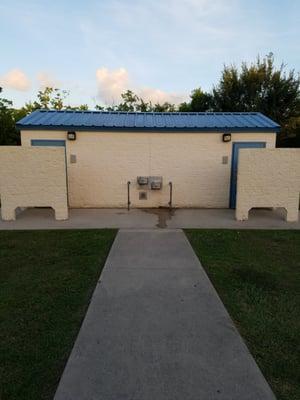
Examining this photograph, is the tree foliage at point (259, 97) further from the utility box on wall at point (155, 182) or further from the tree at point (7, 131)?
the utility box on wall at point (155, 182)

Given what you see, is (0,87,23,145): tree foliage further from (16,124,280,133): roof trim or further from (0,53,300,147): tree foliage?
(16,124,280,133): roof trim

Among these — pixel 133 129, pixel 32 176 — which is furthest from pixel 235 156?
pixel 32 176

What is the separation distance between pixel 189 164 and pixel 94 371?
25.3 ft

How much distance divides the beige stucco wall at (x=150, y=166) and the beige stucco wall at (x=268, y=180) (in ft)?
6.21

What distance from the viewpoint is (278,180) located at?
7.68m

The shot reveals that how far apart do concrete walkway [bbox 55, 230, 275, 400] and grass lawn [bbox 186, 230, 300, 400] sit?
0.14m

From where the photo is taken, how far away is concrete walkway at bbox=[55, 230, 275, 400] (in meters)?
2.20

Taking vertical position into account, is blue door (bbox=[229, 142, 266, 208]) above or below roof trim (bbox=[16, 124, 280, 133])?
below

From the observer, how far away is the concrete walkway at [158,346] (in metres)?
2.20

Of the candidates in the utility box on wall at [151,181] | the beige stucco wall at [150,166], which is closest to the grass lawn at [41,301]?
the utility box on wall at [151,181]

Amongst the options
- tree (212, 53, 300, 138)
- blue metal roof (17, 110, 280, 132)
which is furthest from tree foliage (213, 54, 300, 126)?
blue metal roof (17, 110, 280, 132)

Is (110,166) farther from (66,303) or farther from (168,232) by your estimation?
(66,303)

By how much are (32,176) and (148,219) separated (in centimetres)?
311

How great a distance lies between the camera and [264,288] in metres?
3.93
